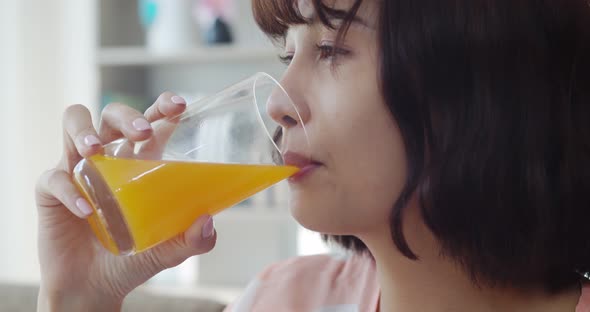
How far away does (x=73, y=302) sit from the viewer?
45.3 inches

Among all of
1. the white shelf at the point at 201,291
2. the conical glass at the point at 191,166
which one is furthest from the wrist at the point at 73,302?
the white shelf at the point at 201,291

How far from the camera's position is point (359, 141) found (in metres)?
0.93

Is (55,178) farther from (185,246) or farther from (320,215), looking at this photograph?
(320,215)

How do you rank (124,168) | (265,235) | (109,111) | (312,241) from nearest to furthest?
(124,168), (109,111), (312,241), (265,235)

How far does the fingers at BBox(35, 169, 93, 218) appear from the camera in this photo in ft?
3.09

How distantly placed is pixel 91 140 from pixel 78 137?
0.11 ft

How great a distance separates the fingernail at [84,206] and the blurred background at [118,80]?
162 cm

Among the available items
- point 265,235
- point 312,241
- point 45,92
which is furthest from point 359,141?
point 45,92

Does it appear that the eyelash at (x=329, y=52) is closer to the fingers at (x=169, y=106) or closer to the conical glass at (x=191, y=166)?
the conical glass at (x=191, y=166)

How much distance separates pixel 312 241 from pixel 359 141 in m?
1.74

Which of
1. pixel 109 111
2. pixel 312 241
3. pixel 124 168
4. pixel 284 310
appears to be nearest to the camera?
pixel 124 168

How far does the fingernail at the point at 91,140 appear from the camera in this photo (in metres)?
0.97

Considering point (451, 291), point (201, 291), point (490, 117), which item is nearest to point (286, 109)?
point (490, 117)

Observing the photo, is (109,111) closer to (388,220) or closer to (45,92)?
(388,220)
